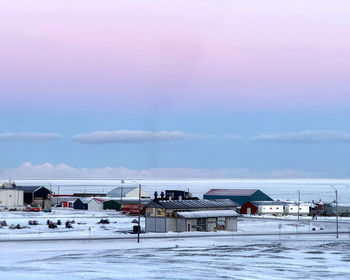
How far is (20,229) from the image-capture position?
89.9 meters

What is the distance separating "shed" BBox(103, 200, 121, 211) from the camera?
149 meters

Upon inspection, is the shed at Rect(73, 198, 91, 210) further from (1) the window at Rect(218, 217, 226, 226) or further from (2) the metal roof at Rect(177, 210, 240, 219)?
(1) the window at Rect(218, 217, 226, 226)

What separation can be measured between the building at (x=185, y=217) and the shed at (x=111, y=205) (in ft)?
189

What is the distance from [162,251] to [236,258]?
29.3 ft

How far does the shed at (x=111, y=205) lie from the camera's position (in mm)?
148962

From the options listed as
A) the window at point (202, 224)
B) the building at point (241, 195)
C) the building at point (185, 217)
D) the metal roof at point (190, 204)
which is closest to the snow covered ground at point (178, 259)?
the building at point (185, 217)

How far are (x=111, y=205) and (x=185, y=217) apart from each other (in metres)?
64.3

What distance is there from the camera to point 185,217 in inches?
3494

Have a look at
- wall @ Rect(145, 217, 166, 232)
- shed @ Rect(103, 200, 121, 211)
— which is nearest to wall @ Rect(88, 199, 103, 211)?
shed @ Rect(103, 200, 121, 211)

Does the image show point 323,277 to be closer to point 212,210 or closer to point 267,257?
point 267,257

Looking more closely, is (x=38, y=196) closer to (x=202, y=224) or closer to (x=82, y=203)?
(x=82, y=203)

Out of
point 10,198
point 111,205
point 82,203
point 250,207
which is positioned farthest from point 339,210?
point 10,198

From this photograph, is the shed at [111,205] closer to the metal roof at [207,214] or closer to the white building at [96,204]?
the white building at [96,204]

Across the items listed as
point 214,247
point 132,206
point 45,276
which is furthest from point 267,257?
point 132,206
